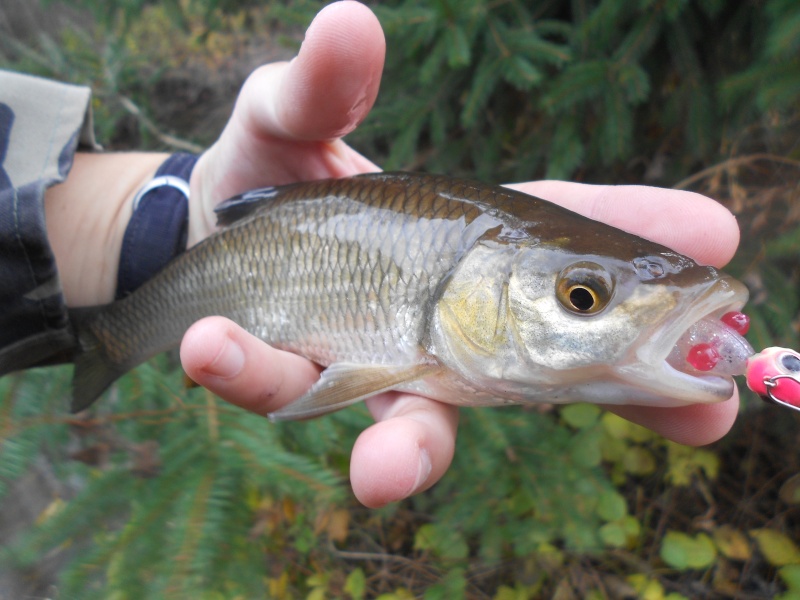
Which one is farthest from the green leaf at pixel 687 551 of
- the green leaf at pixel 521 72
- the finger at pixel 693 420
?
the green leaf at pixel 521 72

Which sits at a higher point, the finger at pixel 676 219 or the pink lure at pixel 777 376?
the finger at pixel 676 219

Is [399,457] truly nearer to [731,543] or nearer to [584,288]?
[584,288]

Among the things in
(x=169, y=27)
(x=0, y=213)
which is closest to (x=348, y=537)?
(x=0, y=213)

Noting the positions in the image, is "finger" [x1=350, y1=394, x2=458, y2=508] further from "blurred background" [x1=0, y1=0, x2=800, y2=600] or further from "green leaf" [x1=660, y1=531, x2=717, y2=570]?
"green leaf" [x1=660, y1=531, x2=717, y2=570]

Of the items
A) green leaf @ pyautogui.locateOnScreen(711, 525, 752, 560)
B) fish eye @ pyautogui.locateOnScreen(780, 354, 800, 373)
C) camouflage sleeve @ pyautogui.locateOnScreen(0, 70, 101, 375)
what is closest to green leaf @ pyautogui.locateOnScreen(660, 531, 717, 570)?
green leaf @ pyautogui.locateOnScreen(711, 525, 752, 560)

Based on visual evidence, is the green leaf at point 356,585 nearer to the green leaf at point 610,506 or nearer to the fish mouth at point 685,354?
the green leaf at point 610,506

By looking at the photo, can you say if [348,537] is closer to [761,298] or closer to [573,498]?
[573,498]

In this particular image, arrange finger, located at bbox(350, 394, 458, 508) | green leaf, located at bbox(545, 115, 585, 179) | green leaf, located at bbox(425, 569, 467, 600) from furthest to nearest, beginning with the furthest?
green leaf, located at bbox(545, 115, 585, 179)
green leaf, located at bbox(425, 569, 467, 600)
finger, located at bbox(350, 394, 458, 508)
